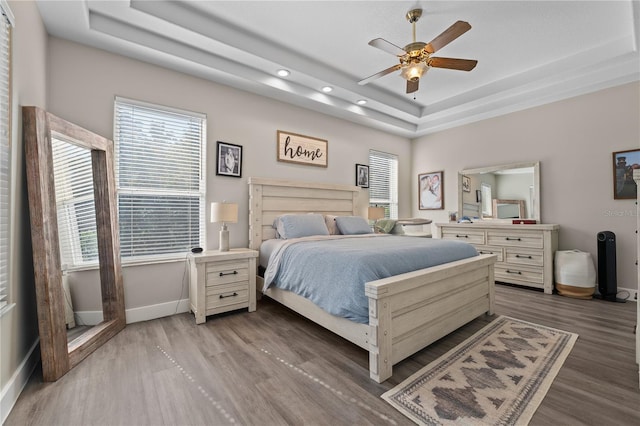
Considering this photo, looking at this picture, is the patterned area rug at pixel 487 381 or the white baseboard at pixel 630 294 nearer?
the patterned area rug at pixel 487 381

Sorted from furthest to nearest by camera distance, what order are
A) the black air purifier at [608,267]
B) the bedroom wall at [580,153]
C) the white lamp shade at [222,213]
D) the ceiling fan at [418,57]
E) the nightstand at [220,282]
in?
the bedroom wall at [580,153] < the black air purifier at [608,267] < the white lamp shade at [222,213] < the nightstand at [220,282] < the ceiling fan at [418,57]

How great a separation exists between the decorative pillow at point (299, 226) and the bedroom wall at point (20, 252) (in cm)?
219

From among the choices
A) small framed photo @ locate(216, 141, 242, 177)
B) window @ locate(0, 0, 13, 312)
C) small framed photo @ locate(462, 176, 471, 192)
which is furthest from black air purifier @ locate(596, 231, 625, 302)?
window @ locate(0, 0, 13, 312)

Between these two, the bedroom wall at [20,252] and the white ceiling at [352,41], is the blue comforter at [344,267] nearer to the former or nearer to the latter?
the bedroom wall at [20,252]

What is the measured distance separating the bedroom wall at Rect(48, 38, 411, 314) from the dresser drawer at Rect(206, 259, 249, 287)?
1.72ft

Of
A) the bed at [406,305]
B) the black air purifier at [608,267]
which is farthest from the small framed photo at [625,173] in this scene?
the bed at [406,305]

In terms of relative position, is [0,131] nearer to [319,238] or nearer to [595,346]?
[319,238]

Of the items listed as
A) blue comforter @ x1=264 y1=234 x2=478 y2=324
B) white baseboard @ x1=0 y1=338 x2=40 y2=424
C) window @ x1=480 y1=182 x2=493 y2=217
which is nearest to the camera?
white baseboard @ x1=0 y1=338 x2=40 y2=424

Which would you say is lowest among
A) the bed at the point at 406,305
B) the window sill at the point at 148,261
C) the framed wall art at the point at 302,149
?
the bed at the point at 406,305

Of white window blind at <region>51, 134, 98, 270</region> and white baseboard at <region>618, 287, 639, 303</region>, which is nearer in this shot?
white window blind at <region>51, 134, 98, 270</region>

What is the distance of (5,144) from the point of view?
5.35 ft

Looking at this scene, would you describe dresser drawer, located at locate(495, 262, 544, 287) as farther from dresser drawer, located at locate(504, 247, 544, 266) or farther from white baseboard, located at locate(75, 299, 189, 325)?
white baseboard, located at locate(75, 299, 189, 325)

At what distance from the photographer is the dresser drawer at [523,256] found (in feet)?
12.6

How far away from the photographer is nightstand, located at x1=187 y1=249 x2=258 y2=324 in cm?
277
